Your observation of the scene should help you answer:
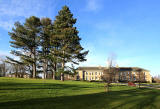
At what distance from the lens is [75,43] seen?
1201 inches

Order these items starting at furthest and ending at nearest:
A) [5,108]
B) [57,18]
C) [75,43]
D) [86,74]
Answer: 1. [86,74]
2. [57,18]
3. [75,43]
4. [5,108]

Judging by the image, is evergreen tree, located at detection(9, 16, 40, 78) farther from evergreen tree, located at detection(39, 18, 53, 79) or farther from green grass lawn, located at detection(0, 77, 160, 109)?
green grass lawn, located at detection(0, 77, 160, 109)

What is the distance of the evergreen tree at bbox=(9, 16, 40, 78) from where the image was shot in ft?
106

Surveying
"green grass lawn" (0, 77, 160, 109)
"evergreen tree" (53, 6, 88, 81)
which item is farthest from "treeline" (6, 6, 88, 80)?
"green grass lawn" (0, 77, 160, 109)

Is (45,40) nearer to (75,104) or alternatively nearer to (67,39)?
(67,39)

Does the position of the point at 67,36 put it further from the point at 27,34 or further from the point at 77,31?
the point at 27,34

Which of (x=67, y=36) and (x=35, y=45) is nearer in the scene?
(x=67, y=36)

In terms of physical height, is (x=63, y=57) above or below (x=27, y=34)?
below

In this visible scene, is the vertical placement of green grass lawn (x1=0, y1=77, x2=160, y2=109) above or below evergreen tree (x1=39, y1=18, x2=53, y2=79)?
below

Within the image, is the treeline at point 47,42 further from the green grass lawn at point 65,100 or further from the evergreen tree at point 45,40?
the green grass lawn at point 65,100

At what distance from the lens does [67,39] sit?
29.7m

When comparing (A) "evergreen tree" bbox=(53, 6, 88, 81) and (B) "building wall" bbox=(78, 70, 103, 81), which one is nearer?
(A) "evergreen tree" bbox=(53, 6, 88, 81)

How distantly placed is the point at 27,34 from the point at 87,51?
16577mm

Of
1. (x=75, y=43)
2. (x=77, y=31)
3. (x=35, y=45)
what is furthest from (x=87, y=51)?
(x=35, y=45)
